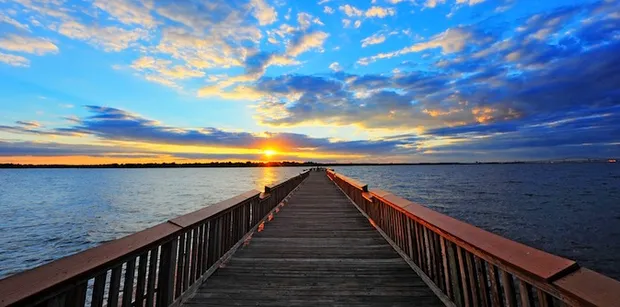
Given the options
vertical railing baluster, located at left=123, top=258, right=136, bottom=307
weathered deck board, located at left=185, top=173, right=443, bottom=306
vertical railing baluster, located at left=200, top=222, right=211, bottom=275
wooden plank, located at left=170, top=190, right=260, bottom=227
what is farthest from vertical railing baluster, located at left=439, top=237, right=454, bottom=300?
vertical railing baluster, located at left=123, top=258, right=136, bottom=307

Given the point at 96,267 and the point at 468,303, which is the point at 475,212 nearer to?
the point at 468,303

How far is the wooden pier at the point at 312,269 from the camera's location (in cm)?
184

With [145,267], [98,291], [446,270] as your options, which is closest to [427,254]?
[446,270]

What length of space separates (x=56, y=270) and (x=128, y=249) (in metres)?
0.63

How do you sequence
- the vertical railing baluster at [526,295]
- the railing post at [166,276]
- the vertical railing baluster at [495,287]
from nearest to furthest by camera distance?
the vertical railing baluster at [526,295] < the vertical railing baluster at [495,287] < the railing post at [166,276]

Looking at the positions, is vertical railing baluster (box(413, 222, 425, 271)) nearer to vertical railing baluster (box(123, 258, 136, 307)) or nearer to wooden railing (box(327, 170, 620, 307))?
wooden railing (box(327, 170, 620, 307))

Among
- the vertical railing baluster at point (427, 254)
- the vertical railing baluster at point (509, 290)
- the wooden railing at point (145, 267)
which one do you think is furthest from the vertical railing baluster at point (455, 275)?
the wooden railing at point (145, 267)

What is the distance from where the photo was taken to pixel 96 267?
209 centimetres

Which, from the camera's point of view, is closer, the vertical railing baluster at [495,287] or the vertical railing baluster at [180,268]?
the vertical railing baluster at [495,287]

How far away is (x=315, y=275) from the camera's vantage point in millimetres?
4301

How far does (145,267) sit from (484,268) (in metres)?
3.06

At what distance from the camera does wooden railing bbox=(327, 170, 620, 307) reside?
171 centimetres

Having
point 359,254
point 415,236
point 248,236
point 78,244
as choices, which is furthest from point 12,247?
point 415,236

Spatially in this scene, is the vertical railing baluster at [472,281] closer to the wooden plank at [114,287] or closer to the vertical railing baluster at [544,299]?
the vertical railing baluster at [544,299]
